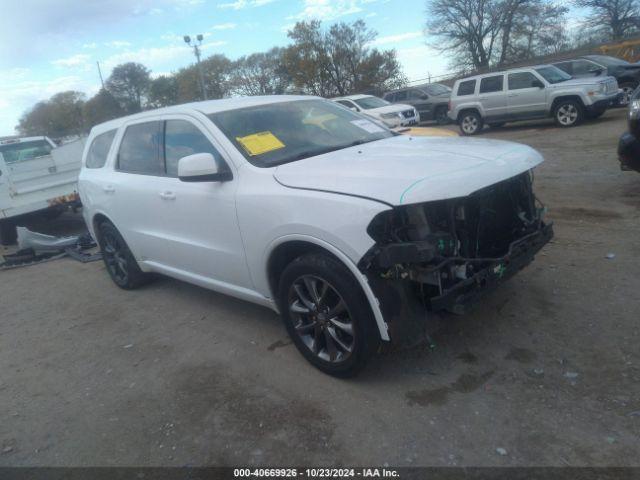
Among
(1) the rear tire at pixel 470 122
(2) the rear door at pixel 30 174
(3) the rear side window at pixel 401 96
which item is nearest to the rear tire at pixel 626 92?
(1) the rear tire at pixel 470 122

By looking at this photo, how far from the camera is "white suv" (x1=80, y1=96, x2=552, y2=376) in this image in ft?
9.34

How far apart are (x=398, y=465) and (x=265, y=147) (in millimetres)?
2302

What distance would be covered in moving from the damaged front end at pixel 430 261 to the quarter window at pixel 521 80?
40.6 ft

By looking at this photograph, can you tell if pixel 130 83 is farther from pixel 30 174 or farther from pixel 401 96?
pixel 30 174

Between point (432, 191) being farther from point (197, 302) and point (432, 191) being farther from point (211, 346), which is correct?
point (197, 302)

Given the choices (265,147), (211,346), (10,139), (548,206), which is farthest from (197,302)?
(10,139)

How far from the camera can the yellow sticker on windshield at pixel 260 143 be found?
3.63 meters

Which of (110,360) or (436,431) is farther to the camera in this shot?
(110,360)

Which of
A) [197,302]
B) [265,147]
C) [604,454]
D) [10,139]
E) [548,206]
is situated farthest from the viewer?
[10,139]

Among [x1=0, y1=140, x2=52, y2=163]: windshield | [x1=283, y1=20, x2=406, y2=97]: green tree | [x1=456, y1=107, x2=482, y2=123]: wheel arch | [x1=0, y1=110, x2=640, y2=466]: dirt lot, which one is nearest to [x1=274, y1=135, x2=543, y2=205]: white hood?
[x1=0, y1=110, x2=640, y2=466]: dirt lot

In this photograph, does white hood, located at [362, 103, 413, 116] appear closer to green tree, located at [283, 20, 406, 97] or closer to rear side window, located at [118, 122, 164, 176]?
rear side window, located at [118, 122, 164, 176]

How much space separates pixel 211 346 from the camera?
13.4 feet

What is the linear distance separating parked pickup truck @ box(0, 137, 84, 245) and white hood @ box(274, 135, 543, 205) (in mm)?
7447

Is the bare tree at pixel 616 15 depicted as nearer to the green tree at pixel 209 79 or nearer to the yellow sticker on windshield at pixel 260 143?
the green tree at pixel 209 79
